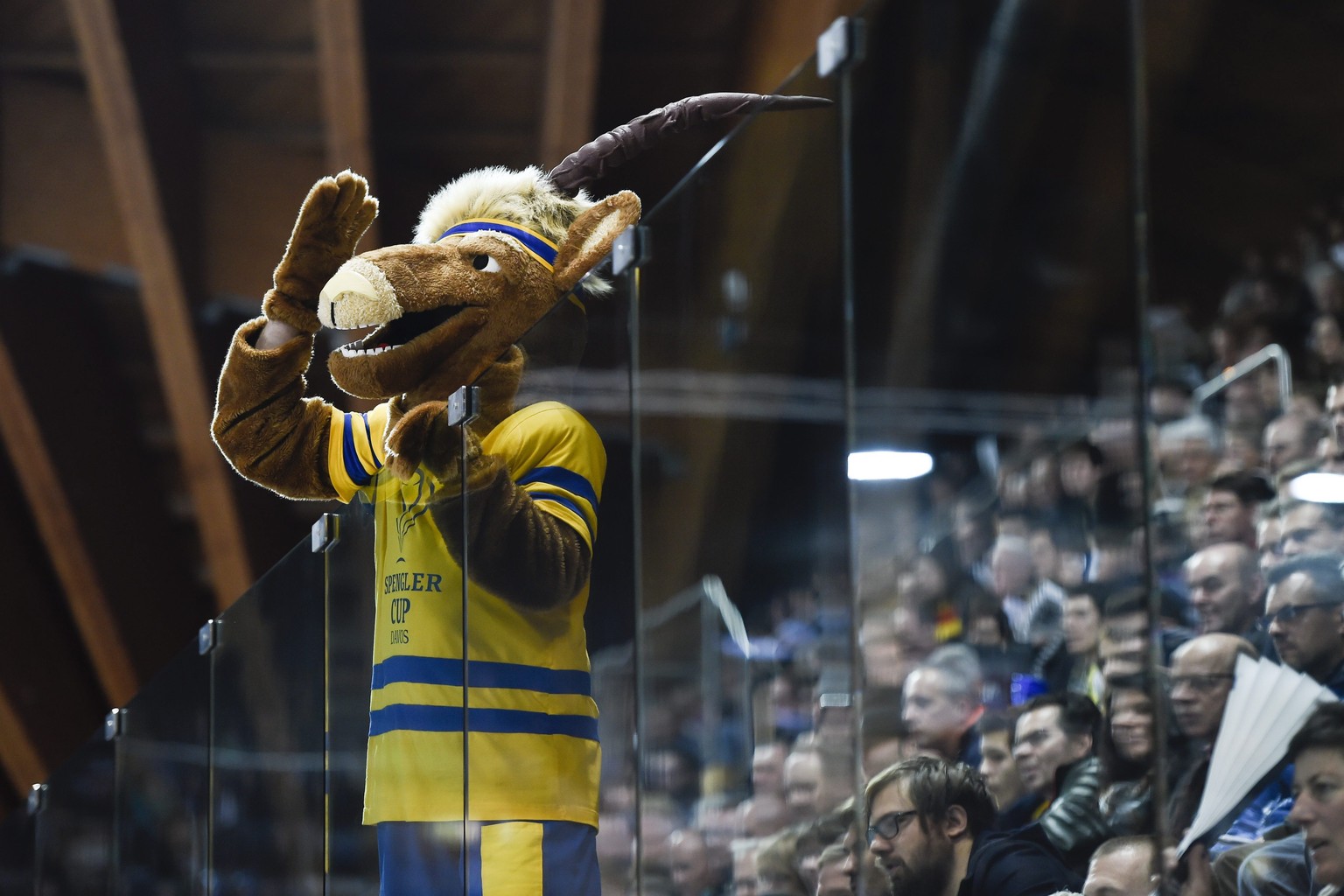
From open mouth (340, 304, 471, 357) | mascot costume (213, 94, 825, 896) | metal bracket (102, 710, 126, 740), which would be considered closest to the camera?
mascot costume (213, 94, 825, 896)

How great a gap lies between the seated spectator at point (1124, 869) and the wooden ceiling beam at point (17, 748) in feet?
24.8

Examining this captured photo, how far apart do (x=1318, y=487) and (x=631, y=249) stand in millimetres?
793

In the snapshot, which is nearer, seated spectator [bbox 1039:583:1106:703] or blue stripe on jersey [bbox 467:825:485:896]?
seated spectator [bbox 1039:583:1106:703]

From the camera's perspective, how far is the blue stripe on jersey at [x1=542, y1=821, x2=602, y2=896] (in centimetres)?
172

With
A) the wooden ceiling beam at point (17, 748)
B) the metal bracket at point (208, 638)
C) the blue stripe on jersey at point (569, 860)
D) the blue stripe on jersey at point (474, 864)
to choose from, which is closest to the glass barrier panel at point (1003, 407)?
the blue stripe on jersey at point (569, 860)

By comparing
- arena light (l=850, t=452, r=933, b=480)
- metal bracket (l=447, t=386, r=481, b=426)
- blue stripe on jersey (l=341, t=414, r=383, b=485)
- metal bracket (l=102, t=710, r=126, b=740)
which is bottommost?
arena light (l=850, t=452, r=933, b=480)

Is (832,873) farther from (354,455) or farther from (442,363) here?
(354,455)

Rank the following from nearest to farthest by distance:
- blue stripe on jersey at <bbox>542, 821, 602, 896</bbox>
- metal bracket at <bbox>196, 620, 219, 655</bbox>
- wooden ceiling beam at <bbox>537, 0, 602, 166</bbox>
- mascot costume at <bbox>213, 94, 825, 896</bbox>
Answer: blue stripe on jersey at <bbox>542, 821, 602, 896</bbox> → mascot costume at <bbox>213, 94, 825, 896</bbox> → metal bracket at <bbox>196, 620, 219, 655</bbox> → wooden ceiling beam at <bbox>537, 0, 602, 166</bbox>

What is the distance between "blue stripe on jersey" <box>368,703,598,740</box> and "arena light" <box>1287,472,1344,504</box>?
88 cm

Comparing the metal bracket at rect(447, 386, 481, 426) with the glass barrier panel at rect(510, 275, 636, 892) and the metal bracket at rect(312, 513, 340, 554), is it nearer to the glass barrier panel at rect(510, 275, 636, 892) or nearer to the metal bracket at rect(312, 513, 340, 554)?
the glass barrier panel at rect(510, 275, 636, 892)

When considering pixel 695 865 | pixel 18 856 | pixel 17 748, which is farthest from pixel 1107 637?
pixel 17 748

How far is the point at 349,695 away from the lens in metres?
2.36

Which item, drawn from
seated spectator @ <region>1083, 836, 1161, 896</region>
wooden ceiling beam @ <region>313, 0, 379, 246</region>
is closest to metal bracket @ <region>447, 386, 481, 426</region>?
seated spectator @ <region>1083, 836, 1161, 896</region>

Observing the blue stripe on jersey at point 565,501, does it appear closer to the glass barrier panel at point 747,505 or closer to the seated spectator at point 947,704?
the glass barrier panel at point 747,505
